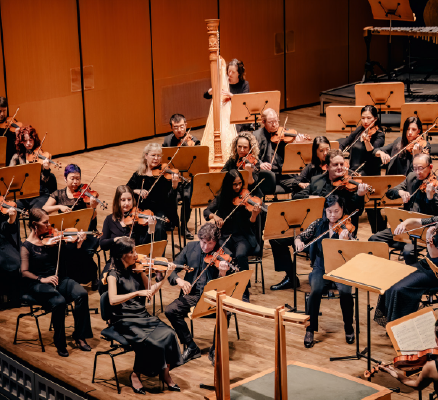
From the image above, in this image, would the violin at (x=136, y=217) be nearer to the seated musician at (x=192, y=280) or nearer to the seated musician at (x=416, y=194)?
the seated musician at (x=192, y=280)

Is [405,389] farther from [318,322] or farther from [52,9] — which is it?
[52,9]

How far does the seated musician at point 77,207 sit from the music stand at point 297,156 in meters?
1.67

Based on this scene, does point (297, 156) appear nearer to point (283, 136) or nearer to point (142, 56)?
point (283, 136)

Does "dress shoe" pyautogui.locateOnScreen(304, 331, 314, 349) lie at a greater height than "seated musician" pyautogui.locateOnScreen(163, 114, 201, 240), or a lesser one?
lesser

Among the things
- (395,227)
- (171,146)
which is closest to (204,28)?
(171,146)

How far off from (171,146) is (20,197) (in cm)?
141

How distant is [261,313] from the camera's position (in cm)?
308

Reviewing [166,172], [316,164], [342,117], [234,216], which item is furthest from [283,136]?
[234,216]

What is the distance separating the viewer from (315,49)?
37.7ft

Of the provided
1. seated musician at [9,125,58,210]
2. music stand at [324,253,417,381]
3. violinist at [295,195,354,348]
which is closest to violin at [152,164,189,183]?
seated musician at [9,125,58,210]

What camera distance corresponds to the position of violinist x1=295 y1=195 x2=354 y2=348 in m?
4.70

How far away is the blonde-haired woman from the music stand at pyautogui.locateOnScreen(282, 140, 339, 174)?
0.99m

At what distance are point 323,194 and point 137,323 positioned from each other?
74.1 inches

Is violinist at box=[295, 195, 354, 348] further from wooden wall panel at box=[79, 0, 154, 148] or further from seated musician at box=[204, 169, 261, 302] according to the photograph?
wooden wall panel at box=[79, 0, 154, 148]
